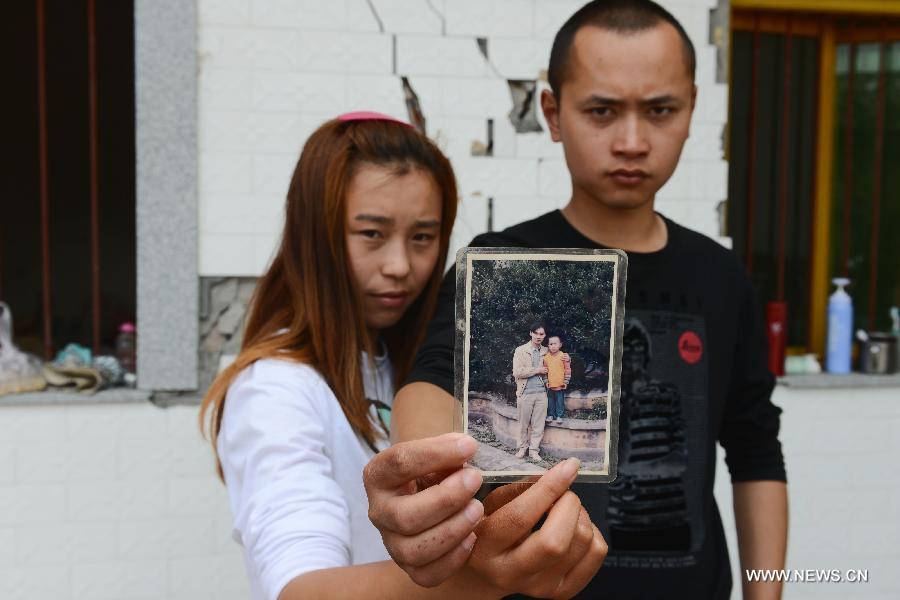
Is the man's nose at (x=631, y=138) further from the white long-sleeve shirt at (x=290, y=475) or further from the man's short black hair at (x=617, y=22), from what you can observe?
the white long-sleeve shirt at (x=290, y=475)

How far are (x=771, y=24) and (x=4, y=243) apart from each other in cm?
594

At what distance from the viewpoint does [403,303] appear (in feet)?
5.12

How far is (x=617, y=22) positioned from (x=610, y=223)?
34 cm

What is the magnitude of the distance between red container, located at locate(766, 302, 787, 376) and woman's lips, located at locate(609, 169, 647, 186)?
2.64 m

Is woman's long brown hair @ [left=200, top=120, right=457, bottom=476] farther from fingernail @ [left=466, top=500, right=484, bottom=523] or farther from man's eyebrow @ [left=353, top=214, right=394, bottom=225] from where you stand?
fingernail @ [left=466, top=500, right=484, bottom=523]

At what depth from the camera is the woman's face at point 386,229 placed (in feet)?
4.91

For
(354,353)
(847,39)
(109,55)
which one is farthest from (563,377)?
(109,55)

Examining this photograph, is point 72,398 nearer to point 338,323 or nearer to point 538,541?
point 338,323

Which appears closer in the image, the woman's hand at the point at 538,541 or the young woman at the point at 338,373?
the woman's hand at the point at 538,541

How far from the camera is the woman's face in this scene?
58.9 inches

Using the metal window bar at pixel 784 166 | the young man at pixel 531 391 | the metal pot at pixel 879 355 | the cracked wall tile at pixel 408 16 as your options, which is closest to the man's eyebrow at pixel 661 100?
the young man at pixel 531 391

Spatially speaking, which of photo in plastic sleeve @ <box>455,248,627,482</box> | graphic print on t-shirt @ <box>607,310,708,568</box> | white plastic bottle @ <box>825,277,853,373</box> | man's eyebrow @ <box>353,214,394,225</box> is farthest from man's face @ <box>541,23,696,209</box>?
white plastic bottle @ <box>825,277,853,373</box>

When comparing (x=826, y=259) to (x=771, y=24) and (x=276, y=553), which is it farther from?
(x=276, y=553)

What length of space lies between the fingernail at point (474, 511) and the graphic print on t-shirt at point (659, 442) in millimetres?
642
